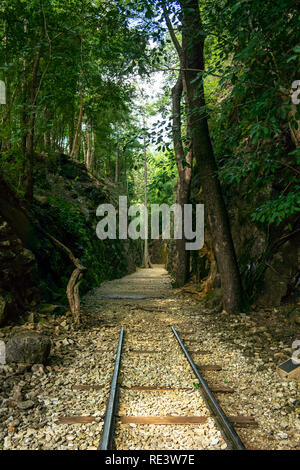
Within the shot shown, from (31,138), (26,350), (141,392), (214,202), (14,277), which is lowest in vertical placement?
(141,392)

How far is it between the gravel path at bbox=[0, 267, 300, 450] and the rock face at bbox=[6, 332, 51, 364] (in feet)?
0.47

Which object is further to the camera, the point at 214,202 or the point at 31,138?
the point at 31,138

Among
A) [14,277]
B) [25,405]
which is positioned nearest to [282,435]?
[25,405]

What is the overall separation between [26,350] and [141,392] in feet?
5.43

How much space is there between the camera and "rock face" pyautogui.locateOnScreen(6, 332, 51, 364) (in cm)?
408

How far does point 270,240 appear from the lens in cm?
654

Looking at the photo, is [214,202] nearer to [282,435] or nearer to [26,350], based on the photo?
[26,350]

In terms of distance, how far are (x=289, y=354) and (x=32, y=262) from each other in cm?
497

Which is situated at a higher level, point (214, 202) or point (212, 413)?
point (214, 202)

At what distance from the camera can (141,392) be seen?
11.5 feet

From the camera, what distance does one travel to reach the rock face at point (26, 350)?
4.08m

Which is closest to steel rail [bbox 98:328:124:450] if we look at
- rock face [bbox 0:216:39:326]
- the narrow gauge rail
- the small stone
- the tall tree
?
the narrow gauge rail
